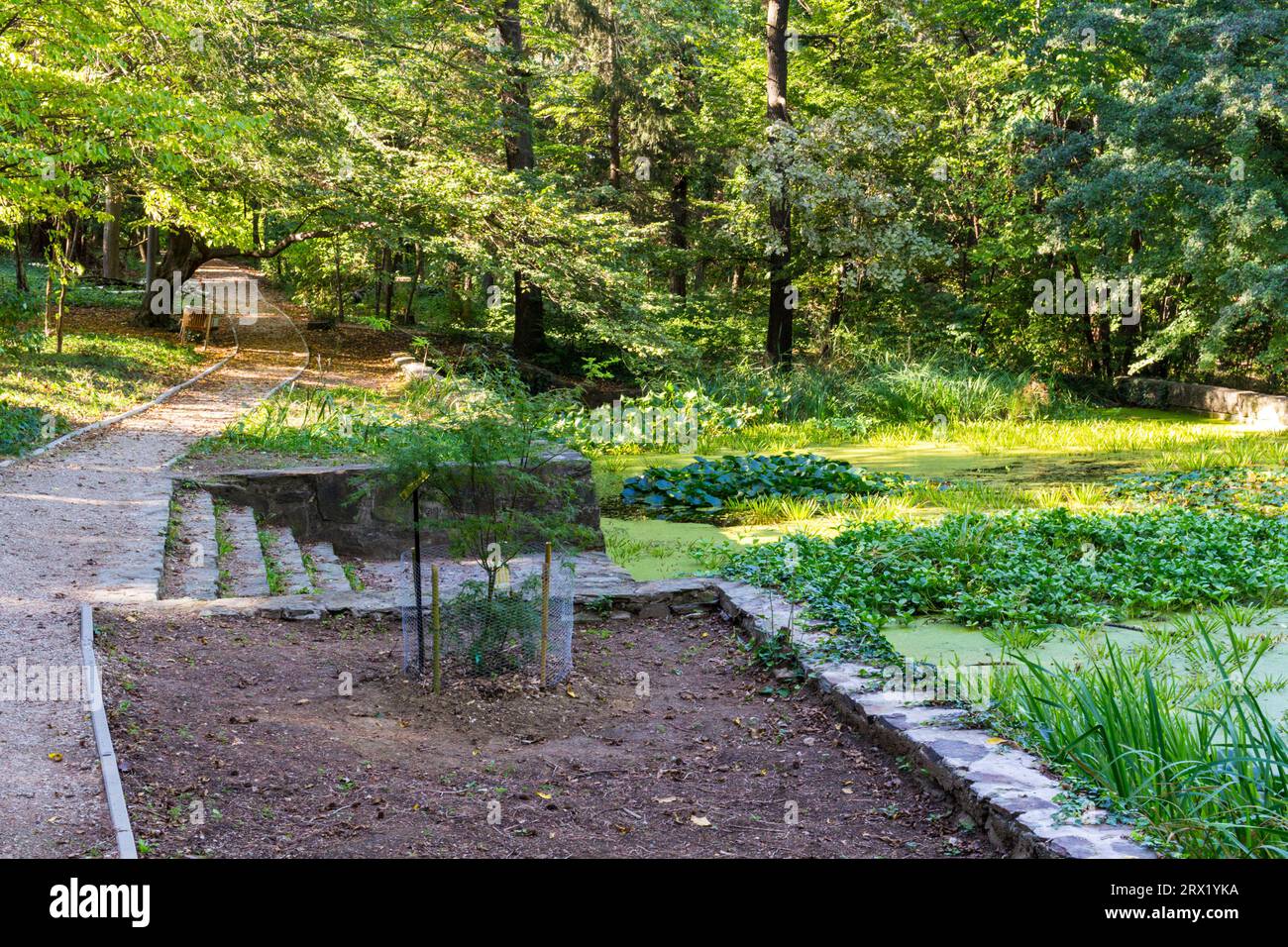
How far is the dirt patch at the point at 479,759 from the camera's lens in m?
4.01

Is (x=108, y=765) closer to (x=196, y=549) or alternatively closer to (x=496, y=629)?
(x=496, y=629)

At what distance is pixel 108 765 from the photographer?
13.3ft

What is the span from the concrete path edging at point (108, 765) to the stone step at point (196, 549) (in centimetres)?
144

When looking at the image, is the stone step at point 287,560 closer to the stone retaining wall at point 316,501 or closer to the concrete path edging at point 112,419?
the stone retaining wall at point 316,501

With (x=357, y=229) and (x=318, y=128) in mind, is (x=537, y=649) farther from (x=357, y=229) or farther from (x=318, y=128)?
(x=357, y=229)

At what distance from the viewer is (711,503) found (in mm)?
10719

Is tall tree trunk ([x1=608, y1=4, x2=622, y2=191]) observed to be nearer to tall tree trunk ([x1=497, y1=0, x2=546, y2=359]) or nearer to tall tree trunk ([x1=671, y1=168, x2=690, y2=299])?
tall tree trunk ([x1=671, y1=168, x2=690, y2=299])

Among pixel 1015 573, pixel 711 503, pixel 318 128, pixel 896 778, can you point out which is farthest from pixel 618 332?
pixel 896 778

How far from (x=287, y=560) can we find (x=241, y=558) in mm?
430

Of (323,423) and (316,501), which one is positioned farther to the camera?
(323,423)

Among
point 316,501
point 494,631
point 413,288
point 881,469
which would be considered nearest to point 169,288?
point 413,288

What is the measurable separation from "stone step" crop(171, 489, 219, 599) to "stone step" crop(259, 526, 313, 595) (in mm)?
421

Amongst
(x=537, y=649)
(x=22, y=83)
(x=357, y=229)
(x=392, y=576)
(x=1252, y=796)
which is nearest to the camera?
(x=1252, y=796)

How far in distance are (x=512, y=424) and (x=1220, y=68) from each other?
517 inches
